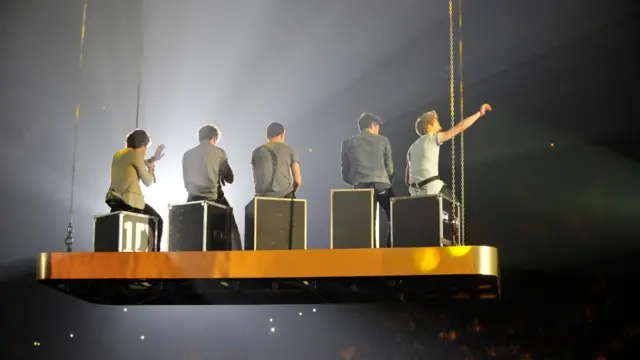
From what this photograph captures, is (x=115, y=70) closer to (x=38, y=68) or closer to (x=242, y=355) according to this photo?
(x=38, y=68)

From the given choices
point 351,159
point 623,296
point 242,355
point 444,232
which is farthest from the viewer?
point 242,355

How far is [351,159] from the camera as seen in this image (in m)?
7.69

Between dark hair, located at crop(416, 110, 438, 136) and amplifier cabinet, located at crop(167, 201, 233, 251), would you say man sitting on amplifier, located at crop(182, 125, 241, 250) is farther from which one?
dark hair, located at crop(416, 110, 438, 136)

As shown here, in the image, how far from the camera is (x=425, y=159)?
7.46 metres

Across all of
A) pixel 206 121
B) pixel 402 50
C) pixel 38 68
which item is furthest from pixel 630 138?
pixel 38 68

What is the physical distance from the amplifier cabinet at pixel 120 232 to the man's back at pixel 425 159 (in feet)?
6.82

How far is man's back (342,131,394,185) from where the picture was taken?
761cm

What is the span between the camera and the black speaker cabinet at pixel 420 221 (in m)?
7.02

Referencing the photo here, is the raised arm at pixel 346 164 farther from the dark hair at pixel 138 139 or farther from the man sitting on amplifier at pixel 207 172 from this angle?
the dark hair at pixel 138 139

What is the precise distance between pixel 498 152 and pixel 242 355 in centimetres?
298

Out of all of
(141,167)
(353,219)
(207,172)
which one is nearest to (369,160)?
(353,219)

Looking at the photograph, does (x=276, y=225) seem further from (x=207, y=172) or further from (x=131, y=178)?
(x=131, y=178)

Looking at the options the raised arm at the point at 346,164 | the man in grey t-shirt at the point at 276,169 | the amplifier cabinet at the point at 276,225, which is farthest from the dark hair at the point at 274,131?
the amplifier cabinet at the point at 276,225

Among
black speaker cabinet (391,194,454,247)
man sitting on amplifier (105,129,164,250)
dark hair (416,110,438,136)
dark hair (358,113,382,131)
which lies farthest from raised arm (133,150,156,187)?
dark hair (416,110,438,136)
